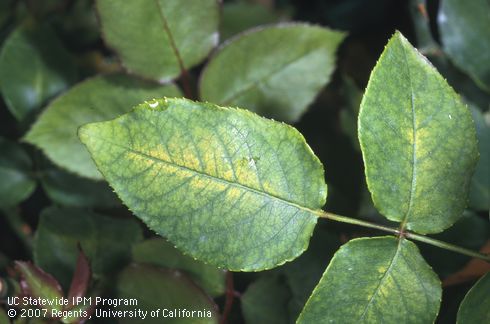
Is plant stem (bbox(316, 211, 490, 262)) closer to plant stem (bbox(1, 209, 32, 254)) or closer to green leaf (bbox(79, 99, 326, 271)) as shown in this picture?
green leaf (bbox(79, 99, 326, 271))

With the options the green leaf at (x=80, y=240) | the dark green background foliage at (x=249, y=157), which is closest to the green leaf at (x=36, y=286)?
the dark green background foliage at (x=249, y=157)

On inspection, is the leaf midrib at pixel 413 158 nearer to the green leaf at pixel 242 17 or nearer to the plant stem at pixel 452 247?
the plant stem at pixel 452 247

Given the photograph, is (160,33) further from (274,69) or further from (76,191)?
(76,191)

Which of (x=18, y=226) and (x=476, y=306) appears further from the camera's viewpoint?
(x=18, y=226)

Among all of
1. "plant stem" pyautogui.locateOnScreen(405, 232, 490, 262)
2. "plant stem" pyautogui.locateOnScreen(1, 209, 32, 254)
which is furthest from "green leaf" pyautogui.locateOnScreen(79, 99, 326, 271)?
"plant stem" pyautogui.locateOnScreen(1, 209, 32, 254)

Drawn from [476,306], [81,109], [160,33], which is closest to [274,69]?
[160,33]
